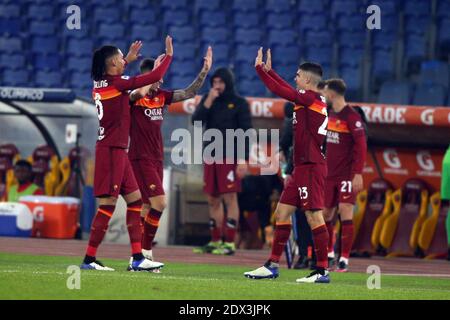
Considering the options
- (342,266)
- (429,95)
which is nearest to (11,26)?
(429,95)

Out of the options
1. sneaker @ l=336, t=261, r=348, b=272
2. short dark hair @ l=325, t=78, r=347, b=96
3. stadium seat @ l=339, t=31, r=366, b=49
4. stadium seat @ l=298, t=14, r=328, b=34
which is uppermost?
stadium seat @ l=298, t=14, r=328, b=34

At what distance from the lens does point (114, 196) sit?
35.2 feet

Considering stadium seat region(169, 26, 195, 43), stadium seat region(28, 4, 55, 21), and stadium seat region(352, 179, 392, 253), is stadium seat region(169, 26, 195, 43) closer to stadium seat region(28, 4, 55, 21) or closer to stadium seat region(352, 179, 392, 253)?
stadium seat region(28, 4, 55, 21)

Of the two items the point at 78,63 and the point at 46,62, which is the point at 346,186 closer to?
the point at 78,63

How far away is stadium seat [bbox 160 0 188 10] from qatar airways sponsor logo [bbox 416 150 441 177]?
8.46 meters

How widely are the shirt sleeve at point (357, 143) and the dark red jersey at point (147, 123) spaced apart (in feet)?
7.40

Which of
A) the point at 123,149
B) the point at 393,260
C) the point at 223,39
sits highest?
the point at 223,39

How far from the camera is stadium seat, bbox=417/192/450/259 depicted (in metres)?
16.2

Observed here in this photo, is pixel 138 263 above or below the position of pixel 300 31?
below

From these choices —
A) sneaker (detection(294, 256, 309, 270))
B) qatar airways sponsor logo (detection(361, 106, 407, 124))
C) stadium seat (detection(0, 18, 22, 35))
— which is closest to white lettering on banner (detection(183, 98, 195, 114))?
qatar airways sponsor logo (detection(361, 106, 407, 124))

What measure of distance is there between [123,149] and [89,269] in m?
1.10
